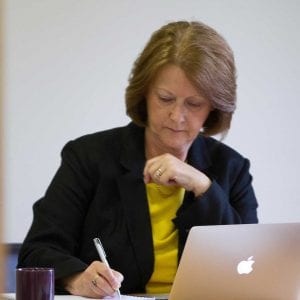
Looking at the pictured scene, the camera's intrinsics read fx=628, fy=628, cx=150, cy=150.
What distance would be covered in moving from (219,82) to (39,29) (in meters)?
0.88

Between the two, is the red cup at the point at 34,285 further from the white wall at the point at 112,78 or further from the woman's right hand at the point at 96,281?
the white wall at the point at 112,78

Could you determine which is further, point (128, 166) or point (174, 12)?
point (174, 12)

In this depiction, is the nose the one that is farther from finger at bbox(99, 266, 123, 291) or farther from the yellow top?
finger at bbox(99, 266, 123, 291)

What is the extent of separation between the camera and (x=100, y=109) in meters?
2.42

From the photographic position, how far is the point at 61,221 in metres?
1.53

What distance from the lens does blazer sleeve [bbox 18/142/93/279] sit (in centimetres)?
145

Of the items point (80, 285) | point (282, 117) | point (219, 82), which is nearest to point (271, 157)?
point (282, 117)

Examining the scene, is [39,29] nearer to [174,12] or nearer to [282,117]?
[174,12]

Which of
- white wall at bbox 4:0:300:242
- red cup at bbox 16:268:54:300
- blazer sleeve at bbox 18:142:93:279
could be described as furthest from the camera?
white wall at bbox 4:0:300:242

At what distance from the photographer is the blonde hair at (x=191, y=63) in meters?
1.64

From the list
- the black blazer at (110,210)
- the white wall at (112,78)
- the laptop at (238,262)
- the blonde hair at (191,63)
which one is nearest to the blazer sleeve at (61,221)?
the black blazer at (110,210)

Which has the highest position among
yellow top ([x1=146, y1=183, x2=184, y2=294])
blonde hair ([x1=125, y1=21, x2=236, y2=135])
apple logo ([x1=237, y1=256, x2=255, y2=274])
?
blonde hair ([x1=125, y1=21, x2=236, y2=135])

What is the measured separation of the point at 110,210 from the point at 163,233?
0.49ft

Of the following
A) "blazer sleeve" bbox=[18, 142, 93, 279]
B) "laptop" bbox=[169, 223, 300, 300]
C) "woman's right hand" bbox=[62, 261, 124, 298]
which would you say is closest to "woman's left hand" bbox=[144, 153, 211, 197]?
"blazer sleeve" bbox=[18, 142, 93, 279]
